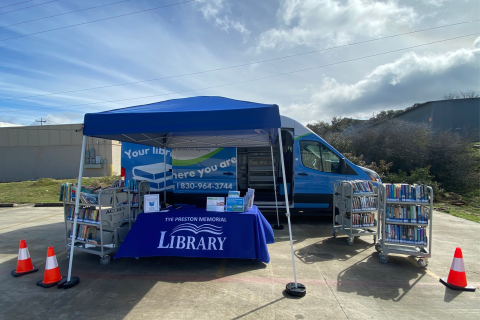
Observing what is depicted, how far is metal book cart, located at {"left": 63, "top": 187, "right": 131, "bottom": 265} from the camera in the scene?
14.6 ft

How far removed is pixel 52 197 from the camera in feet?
43.8

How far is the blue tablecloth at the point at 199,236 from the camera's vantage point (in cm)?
424

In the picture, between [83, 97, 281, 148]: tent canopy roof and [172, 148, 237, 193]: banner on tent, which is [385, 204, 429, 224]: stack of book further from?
[172, 148, 237, 193]: banner on tent

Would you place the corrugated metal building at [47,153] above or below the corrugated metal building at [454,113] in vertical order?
below

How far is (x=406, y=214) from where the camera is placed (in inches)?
176

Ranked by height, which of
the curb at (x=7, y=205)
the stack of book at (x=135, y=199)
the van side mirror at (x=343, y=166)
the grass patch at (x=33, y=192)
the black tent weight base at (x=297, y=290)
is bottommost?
the black tent weight base at (x=297, y=290)

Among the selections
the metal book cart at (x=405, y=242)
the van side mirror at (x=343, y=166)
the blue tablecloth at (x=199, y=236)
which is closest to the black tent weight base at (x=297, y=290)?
the blue tablecloth at (x=199, y=236)

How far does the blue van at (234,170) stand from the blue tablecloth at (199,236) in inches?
114

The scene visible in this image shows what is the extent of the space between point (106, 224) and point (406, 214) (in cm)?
499

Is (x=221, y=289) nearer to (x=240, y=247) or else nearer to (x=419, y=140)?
(x=240, y=247)

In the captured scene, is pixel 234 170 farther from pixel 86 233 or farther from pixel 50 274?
pixel 50 274

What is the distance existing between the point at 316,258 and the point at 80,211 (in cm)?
415

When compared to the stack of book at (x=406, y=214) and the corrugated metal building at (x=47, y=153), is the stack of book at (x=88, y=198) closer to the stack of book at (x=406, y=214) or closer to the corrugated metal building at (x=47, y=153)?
the stack of book at (x=406, y=214)

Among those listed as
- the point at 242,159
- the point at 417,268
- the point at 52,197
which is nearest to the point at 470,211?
the point at 417,268
